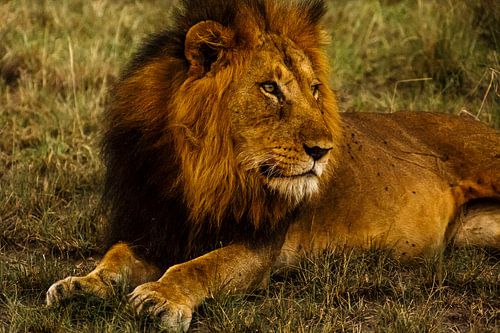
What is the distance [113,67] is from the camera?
7.30 m

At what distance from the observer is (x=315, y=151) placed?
3730 millimetres

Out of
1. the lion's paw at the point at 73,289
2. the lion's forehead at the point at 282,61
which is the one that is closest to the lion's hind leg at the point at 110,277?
the lion's paw at the point at 73,289

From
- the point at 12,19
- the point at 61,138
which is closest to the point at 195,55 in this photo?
the point at 61,138

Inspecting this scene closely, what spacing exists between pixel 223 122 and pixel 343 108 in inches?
125

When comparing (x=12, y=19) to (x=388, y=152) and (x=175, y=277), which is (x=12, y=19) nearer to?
(x=388, y=152)

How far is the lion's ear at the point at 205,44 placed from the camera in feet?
12.6

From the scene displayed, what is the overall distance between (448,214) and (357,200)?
57 centimetres

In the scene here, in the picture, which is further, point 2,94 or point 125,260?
point 2,94

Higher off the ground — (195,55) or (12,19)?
(195,55)

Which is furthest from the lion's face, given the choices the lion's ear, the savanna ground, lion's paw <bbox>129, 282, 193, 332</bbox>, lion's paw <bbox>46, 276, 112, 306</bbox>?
lion's paw <bbox>46, 276, 112, 306</bbox>

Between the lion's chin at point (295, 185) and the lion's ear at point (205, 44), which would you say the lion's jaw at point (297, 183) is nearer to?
the lion's chin at point (295, 185)

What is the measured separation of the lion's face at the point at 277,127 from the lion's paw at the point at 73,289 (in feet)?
2.39

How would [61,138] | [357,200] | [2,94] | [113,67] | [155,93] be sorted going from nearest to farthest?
[155,93]
[357,200]
[61,138]
[2,94]
[113,67]

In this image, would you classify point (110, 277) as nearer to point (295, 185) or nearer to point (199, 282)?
point (199, 282)
